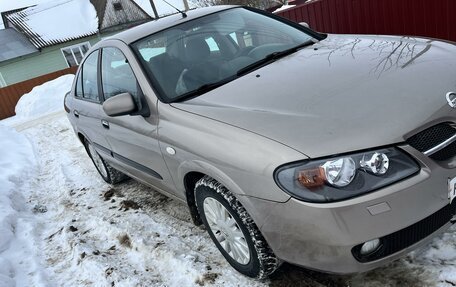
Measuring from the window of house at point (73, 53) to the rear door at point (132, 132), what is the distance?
78.1ft

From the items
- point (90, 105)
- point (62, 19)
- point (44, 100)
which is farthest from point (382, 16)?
point (62, 19)

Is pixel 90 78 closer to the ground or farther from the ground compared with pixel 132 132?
farther from the ground

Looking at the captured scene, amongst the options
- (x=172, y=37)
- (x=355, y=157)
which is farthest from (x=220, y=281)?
(x=172, y=37)

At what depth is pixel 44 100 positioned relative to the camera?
16.2 m

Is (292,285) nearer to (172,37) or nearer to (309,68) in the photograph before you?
(309,68)

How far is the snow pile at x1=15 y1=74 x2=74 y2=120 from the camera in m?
15.8

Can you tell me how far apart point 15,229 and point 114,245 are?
4.87ft

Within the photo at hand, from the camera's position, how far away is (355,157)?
6.64 ft

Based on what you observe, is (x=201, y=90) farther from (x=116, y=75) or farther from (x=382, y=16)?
(x=382, y=16)

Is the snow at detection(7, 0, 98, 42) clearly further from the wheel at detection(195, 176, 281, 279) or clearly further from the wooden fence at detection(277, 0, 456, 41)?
the wheel at detection(195, 176, 281, 279)

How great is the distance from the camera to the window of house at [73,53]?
84.7ft

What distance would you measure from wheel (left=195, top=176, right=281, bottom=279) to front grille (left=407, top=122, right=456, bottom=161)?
971 mm

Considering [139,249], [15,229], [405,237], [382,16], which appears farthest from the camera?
[382,16]

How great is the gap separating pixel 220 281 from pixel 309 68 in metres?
1.55
